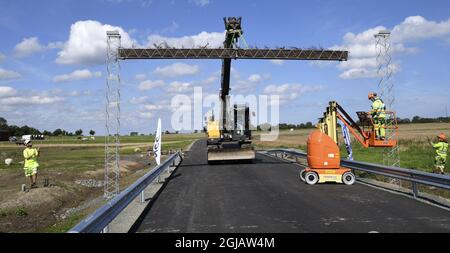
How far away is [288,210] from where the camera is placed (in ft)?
29.5

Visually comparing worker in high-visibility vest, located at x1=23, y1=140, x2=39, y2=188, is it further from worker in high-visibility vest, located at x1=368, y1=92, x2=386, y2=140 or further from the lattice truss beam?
worker in high-visibility vest, located at x1=368, y1=92, x2=386, y2=140

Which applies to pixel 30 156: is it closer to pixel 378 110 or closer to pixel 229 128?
pixel 229 128

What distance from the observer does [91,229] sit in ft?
18.7

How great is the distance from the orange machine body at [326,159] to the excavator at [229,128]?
9.95 metres

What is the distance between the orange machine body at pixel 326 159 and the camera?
13453 millimetres

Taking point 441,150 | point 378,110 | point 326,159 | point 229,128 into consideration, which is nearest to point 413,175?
point 326,159

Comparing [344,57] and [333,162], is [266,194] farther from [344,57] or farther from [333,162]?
[344,57]

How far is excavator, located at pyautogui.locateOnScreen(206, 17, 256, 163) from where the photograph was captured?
23.4 meters

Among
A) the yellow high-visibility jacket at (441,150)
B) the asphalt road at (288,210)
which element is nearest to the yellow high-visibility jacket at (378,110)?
the asphalt road at (288,210)

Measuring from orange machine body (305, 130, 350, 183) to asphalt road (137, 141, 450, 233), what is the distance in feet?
1.14

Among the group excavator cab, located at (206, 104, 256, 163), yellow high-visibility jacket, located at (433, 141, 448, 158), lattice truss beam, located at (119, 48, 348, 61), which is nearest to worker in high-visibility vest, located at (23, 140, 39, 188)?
lattice truss beam, located at (119, 48, 348, 61)

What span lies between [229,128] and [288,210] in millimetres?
15990
